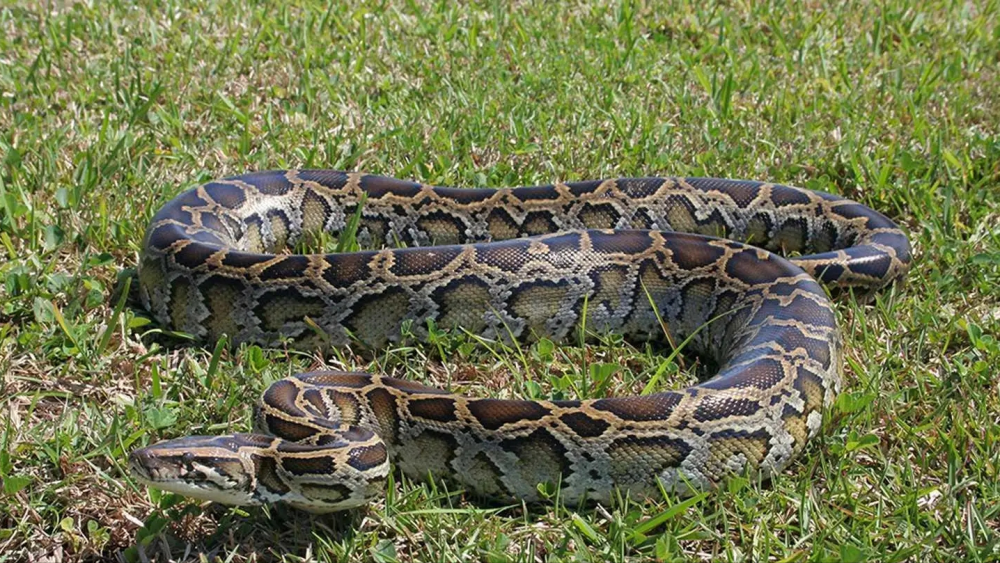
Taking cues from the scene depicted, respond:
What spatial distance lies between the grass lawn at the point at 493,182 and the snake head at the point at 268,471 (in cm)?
28

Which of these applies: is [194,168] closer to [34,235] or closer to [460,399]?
[34,235]

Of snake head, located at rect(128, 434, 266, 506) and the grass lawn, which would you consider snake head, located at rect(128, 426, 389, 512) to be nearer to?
snake head, located at rect(128, 434, 266, 506)

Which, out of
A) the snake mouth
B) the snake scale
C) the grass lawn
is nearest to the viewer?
the snake mouth

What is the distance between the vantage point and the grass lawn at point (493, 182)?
17.7 feet

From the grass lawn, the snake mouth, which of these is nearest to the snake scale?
the snake mouth

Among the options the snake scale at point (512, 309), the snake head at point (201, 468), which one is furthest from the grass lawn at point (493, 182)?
the snake head at point (201, 468)

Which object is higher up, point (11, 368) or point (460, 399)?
point (460, 399)

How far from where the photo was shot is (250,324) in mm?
7027

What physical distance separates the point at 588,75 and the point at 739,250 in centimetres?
379

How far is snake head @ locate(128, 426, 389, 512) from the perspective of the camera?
5.01 m

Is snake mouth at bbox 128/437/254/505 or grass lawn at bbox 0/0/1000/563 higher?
snake mouth at bbox 128/437/254/505

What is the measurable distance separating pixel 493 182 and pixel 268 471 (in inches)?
171

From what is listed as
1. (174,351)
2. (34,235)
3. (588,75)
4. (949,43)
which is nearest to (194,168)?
(34,235)

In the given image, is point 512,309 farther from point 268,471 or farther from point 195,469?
point 195,469
